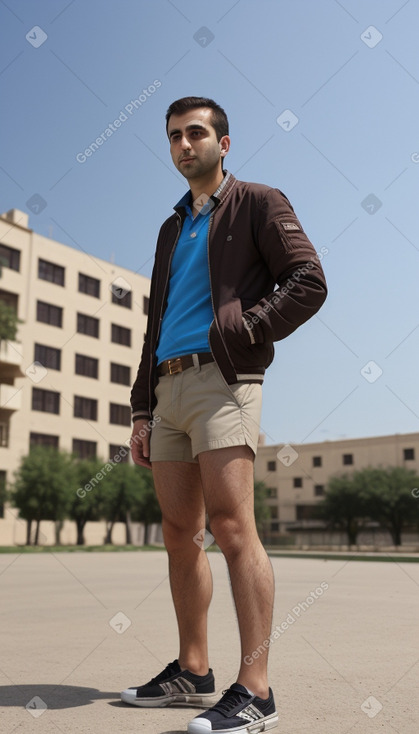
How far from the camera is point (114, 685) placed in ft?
11.1

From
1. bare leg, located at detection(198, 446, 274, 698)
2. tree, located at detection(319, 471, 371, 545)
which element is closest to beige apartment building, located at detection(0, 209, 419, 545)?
tree, located at detection(319, 471, 371, 545)

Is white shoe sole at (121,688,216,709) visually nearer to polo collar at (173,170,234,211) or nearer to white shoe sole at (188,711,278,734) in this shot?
white shoe sole at (188,711,278,734)

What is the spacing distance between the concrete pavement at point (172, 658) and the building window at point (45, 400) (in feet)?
133

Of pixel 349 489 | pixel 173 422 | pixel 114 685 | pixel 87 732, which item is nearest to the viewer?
pixel 87 732

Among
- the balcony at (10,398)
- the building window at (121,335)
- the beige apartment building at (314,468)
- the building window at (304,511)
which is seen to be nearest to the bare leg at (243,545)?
the balcony at (10,398)

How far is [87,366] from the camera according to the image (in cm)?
5256

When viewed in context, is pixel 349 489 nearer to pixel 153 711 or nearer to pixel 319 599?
pixel 319 599

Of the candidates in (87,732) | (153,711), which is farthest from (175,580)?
(87,732)

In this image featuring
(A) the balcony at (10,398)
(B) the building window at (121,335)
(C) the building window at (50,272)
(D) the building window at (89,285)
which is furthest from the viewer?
(B) the building window at (121,335)

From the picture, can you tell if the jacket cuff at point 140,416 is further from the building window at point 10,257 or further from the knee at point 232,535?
the building window at point 10,257

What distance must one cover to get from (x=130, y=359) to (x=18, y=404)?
13.6 meters

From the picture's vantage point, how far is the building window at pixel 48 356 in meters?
49.0

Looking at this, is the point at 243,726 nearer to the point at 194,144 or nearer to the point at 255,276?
the point at 255,276

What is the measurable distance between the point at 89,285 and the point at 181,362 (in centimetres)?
5135
